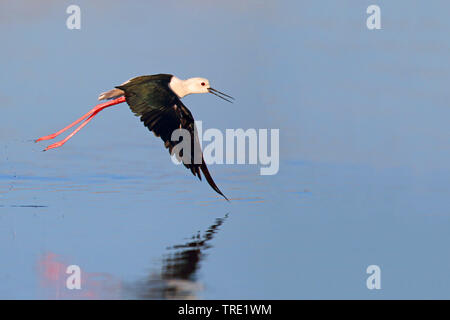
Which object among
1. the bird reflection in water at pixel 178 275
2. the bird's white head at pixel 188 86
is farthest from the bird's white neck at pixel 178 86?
the bird reflection in water at pixel 178 275

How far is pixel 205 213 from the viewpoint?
62.8ft

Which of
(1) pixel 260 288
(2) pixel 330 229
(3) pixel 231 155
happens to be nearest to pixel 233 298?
(1) pixel 260 288

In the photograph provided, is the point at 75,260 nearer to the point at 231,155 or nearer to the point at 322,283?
the point at 322,283

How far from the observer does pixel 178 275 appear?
→ 14.3 meters

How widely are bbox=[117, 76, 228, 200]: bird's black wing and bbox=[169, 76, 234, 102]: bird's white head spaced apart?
2.46 feet

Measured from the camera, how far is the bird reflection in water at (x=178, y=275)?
44.3ft

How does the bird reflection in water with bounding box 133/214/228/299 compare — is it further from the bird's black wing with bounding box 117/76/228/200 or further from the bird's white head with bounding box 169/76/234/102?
the bird's white head with bounding box 169/76/234/102

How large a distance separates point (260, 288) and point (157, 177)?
10000mm

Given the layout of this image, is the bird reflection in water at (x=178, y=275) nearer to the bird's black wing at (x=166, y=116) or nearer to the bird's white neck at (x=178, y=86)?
the bird's black wing at (x=166, y=116)

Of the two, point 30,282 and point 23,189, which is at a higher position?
point 23,189

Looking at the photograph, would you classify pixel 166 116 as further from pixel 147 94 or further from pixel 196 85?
pixel 196 85

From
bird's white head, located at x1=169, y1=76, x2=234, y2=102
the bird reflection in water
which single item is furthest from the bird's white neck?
the bird reflection in water

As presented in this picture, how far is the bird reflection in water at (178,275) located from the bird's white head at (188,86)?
132 inches

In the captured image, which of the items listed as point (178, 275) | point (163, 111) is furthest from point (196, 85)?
point (178, 275)
